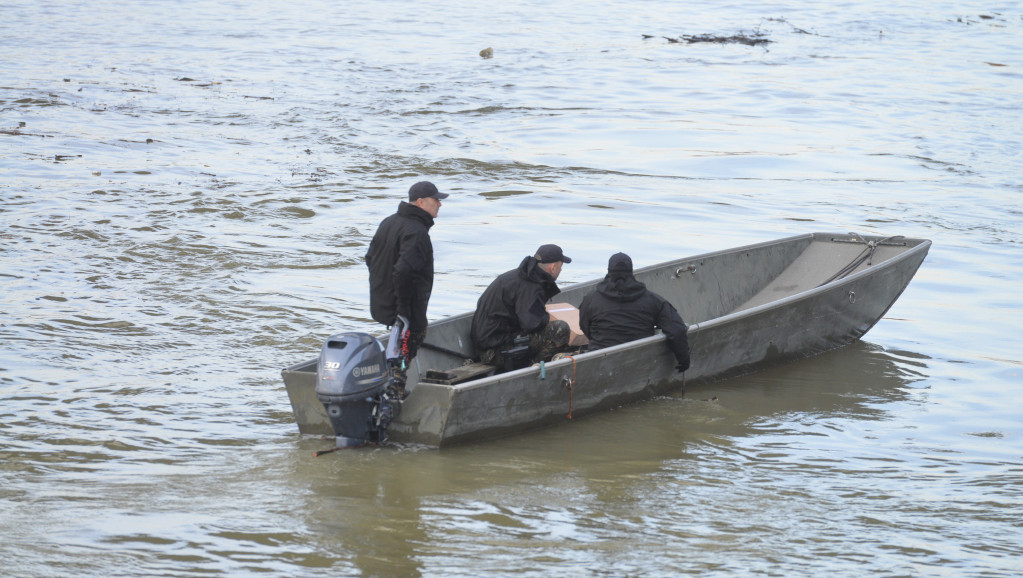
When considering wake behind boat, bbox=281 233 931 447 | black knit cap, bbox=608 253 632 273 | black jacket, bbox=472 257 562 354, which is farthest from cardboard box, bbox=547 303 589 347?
black knit cap, bbox=608 253 632 273

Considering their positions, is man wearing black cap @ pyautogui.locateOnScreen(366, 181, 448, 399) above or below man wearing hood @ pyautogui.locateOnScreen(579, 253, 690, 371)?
above

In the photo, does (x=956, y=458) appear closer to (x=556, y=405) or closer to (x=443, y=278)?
(x=556, y=405)

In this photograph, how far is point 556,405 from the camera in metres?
7.71

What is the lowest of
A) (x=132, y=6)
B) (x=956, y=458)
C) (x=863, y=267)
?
(x=956, y=458)

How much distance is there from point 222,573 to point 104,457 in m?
1.83

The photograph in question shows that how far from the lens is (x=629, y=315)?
8.24 meters

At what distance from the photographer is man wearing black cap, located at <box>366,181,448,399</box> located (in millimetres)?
6992

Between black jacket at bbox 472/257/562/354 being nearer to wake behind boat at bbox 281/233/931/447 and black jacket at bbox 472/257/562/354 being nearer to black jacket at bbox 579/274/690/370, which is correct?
wake behind boat at bbox 281/233/931/447

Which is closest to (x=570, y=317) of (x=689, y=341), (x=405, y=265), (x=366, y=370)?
(x=689, y=341)

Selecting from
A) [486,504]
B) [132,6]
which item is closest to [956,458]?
[486,504]

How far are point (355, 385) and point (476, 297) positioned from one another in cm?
467

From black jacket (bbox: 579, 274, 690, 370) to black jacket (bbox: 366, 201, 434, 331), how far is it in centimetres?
161

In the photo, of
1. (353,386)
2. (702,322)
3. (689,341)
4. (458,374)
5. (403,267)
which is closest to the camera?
(353,386)

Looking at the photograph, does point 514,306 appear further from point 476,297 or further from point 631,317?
point 476,297
